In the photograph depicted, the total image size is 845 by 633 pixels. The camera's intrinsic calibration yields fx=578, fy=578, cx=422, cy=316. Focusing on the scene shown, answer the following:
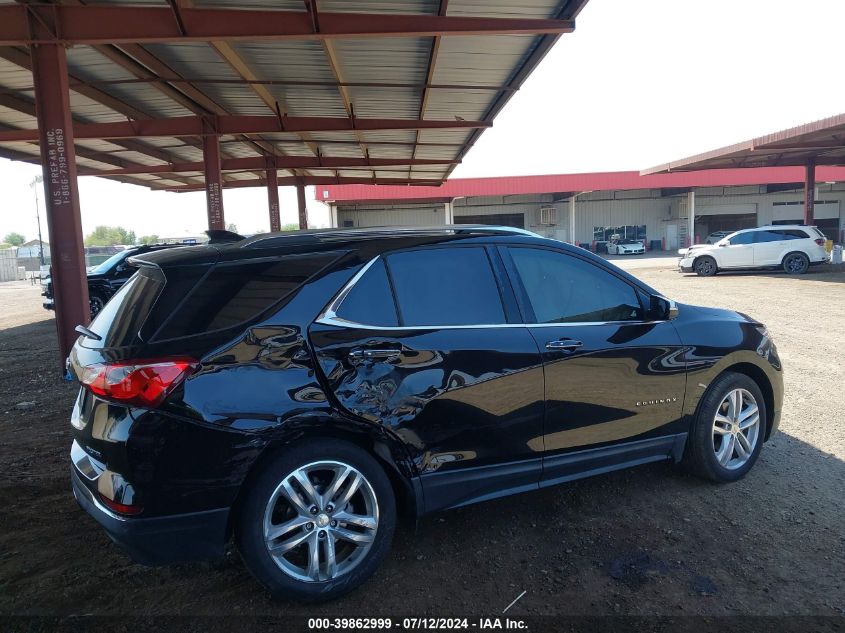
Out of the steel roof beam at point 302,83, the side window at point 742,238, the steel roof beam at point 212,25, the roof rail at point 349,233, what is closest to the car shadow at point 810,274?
the side window at point 742,238

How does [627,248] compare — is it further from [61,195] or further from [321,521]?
[321,521]

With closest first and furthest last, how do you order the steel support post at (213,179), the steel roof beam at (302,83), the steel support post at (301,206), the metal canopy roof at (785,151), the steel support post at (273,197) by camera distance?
the steel roof beam at (302,83) < the steel support post at (213,179) < the metal canopy roof at (785,151) < the steel support post at (273,197) < the steel support post at (301,206)

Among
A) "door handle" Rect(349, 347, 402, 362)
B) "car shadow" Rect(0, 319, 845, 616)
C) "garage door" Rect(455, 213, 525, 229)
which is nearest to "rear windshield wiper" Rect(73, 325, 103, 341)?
"car shadow" Rect(0, 319, 845, 616)

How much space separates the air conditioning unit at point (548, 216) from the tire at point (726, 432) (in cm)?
4081

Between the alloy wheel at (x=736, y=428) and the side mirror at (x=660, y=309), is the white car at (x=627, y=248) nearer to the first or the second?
the alloy wheel at (x=736, y=428)

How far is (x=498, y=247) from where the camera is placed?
3.50m

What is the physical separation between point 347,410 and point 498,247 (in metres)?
1.38

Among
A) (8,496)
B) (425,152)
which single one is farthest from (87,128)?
(8,496)

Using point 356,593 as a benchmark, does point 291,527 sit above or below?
above

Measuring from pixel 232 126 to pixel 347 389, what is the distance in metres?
12.7

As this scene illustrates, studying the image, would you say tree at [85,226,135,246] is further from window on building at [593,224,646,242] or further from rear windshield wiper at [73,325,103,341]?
rear windshield wiper at [73,325,103,341]

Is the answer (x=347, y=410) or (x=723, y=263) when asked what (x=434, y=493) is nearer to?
(x=347, y=410)

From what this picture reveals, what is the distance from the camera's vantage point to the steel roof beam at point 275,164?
19.6 m

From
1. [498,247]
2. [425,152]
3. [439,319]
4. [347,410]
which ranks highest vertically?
[425,152]
